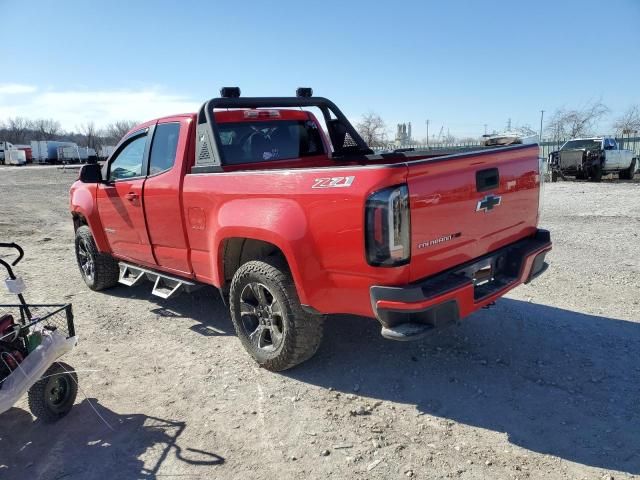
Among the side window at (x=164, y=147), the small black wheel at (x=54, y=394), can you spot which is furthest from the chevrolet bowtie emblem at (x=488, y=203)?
the small black wheel at (x=54, y=394)

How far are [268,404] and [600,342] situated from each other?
8.99ft

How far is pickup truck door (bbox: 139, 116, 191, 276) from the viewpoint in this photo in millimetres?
4289

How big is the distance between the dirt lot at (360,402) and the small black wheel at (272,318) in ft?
0.65

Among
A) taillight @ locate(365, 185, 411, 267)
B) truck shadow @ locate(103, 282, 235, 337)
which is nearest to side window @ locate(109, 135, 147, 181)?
truck shadow @ locate(103, 282, 235, 337)

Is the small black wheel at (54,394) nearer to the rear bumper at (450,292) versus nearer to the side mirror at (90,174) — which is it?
the rear bumper at (450,292)

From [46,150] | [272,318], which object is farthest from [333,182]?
[46,150]

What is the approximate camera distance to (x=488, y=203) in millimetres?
3355

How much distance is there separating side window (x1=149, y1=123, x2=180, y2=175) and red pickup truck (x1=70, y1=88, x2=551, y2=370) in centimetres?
2

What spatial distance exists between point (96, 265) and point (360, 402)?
13.4ft

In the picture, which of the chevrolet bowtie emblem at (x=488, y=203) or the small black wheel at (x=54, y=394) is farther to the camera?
the chevrolet bowtie emblem at (x=488, y=203)

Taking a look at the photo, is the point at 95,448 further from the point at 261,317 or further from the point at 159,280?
the point at 159,280

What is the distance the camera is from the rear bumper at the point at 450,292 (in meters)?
2.78

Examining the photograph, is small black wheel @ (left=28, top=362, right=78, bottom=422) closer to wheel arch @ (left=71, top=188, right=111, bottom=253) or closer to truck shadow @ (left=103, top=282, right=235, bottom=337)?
truck shadow @ (left=103, top=282, right=235, bottom=337)

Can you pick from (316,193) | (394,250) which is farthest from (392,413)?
(316,193)
